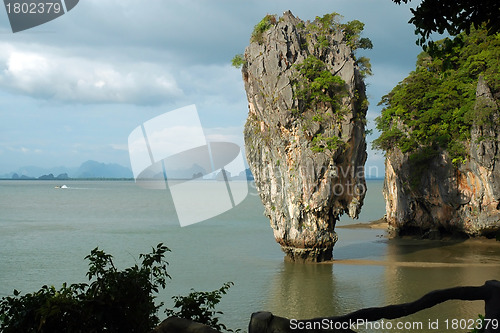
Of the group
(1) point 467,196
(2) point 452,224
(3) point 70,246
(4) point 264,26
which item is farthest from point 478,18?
(3) point 70,246

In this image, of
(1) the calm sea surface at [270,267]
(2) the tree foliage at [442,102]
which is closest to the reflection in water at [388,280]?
(1) the calm sea surface at [270,267]

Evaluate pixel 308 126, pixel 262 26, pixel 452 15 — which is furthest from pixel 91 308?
pixel 262 26

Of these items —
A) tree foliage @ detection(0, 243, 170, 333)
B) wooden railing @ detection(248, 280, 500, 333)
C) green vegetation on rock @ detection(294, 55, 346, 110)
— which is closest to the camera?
wooden railing @ detection(248, 280, 500, 333)

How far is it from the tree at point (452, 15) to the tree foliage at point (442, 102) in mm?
20434

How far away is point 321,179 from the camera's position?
22.6 meters

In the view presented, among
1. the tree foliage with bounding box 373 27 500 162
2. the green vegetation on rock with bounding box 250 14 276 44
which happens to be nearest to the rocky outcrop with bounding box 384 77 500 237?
the tree foliage with bounding box 373 27 500 162

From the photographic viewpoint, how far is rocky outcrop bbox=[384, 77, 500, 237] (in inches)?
985

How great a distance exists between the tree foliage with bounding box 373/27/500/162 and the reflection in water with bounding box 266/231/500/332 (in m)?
5.25

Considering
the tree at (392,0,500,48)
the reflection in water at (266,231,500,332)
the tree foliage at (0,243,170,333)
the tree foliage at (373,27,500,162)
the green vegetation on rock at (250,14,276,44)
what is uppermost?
the green vegetation on rock at (250,14,276,44)

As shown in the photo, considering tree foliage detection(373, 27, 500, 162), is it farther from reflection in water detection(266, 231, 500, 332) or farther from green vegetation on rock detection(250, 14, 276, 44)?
green vegetation on rock detection(250, 14, 276, 44)

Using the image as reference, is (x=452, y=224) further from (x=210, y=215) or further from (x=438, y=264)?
(x=210, y=215)

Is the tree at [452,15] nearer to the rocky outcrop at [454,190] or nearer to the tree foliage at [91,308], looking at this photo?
the tree foliage at [91,308]

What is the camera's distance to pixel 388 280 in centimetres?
2111

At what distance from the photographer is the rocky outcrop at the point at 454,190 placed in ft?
82.1
